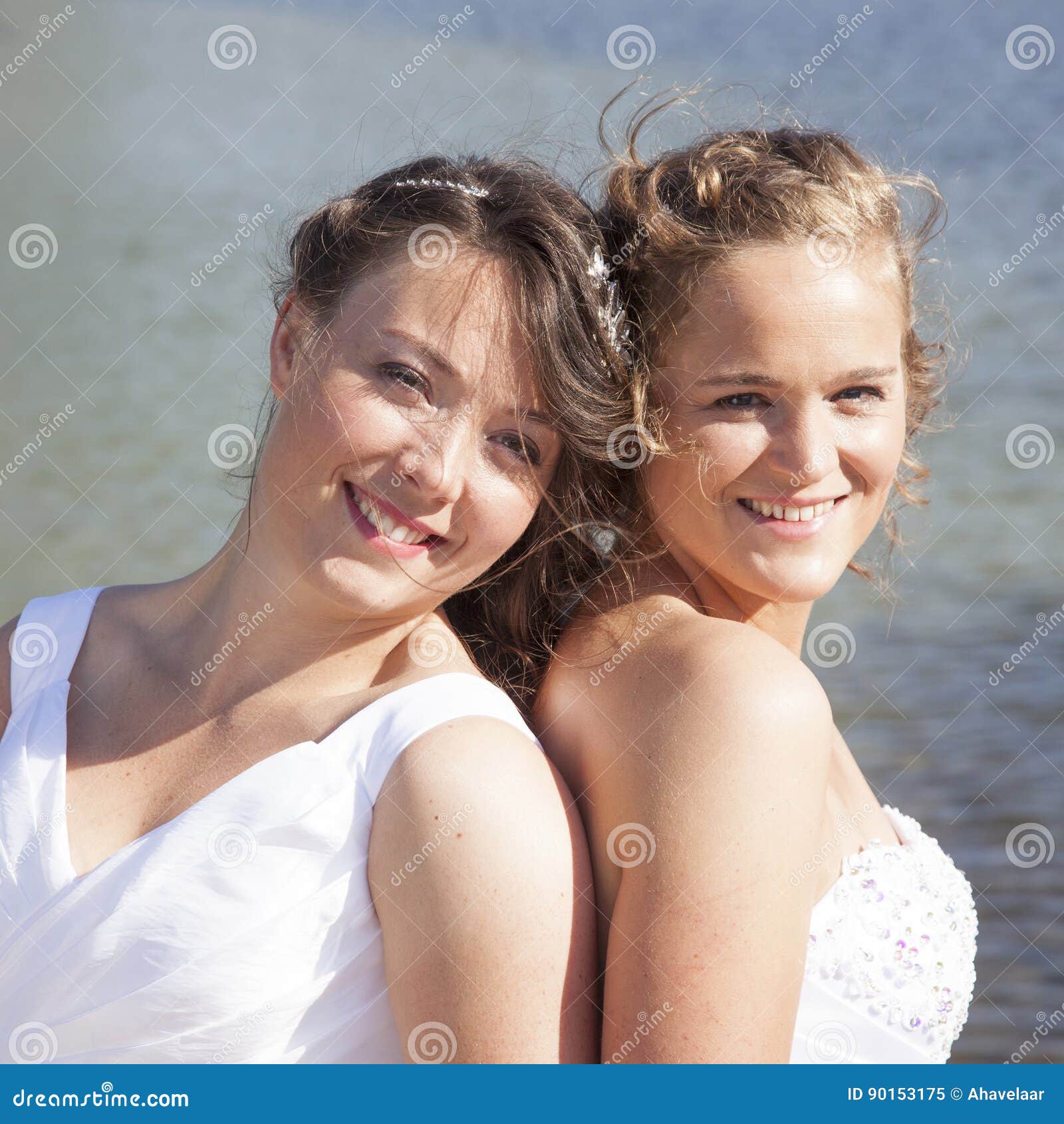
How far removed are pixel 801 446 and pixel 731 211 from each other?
46cm

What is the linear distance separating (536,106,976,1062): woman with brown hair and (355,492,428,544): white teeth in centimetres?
42

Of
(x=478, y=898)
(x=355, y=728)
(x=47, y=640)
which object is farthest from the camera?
(x=47, y=640)

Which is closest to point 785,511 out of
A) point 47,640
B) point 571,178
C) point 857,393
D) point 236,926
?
point 857,393

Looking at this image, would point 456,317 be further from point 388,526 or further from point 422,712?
point 422,712

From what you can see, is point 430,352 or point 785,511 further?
point 785,511

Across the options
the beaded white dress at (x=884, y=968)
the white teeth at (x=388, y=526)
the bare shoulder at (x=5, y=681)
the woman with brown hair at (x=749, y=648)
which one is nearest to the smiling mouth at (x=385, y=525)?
the white teeth at (x=388, y=526)

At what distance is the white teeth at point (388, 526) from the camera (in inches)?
91.0

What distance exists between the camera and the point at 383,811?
214 cm

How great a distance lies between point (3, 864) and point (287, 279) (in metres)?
1.28

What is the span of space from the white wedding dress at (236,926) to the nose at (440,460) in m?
0.33

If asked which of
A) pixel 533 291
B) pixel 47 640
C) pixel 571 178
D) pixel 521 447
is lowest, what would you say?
pixel 47 640

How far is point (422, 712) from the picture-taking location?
7.29 feet
